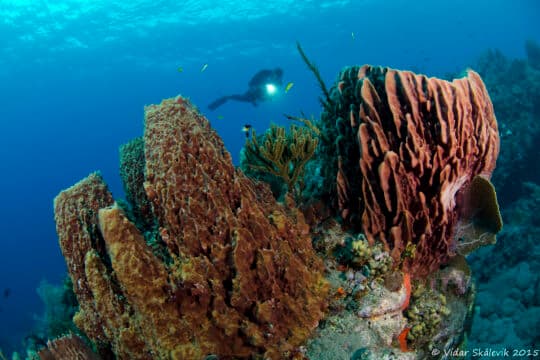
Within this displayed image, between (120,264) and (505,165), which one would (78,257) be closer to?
(120,264)

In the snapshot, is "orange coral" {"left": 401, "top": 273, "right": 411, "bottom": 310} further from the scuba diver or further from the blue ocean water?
the blue ocean water

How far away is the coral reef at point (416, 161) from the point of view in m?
3.37

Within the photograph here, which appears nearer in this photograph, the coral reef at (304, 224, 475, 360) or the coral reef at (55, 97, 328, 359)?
the coral reef at (55, 97, 328, 359)

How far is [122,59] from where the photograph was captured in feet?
162

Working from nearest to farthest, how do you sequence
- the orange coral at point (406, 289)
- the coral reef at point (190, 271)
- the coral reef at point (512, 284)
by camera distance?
1. the coral reef at point (190, 271)
2. the orange coral at point (406, 289)
3. the coral reef at point (512, 284)

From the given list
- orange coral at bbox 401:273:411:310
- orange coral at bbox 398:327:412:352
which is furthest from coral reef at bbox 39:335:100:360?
orange coral at bbox 401:273:411:310

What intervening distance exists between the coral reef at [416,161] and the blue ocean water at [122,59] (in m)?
13.5

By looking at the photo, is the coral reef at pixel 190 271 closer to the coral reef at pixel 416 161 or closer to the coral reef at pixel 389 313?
the coral reef at pixel 389 313

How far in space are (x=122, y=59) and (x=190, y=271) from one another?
54.0m

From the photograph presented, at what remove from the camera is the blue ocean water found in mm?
37531

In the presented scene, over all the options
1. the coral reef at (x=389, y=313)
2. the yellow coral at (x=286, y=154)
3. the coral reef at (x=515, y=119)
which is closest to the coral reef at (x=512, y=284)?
the coral reef at (x=515, y=119)

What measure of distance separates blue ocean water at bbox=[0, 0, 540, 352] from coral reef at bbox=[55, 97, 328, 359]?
1412 centimetres

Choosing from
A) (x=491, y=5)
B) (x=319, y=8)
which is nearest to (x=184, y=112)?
(x=319, y=8)

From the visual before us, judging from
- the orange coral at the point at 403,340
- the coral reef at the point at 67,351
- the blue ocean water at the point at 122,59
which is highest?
the blue ocean water at the point at 122,59
